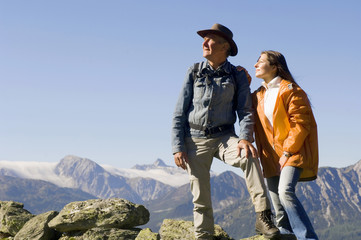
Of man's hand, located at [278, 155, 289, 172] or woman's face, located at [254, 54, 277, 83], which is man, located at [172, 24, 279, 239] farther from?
man's hand, located at [278, 155, 289, 172]

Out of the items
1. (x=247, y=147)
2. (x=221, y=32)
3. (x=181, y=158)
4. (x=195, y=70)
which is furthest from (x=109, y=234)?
(x=221, y=32)

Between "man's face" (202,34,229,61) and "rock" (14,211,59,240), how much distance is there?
8.52 m

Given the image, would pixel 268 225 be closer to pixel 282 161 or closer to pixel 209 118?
pixel 282 161

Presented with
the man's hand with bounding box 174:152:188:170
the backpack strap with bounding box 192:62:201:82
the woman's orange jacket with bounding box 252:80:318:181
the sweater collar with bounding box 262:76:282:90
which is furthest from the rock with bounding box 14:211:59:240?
the sweater collar with bounding box 262:76:282:90

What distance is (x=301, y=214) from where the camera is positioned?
8352 millimetres

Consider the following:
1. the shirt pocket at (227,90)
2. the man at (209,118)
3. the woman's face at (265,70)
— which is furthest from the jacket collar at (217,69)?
the woman's face at (265,70)

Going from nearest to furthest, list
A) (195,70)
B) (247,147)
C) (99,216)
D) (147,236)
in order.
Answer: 1. (247,147)
2. (195,70)
3. (147,236)
4. (99,216)

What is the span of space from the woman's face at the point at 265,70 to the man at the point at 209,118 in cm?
35

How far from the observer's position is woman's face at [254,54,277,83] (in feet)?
30.5

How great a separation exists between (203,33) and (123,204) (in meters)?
6.84

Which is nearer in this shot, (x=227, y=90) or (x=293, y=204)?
(x=293, y=204)

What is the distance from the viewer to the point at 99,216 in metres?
13.5

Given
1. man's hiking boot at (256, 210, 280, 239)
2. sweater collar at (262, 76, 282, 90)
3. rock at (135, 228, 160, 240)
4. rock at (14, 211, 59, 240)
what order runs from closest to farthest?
1. man's hiking boot at (256, 210, 280, 239)
2. sweater collar at (262, 76, 282, 90)
3. rock at (135, 228, 160, 240)
4. rock at (14, 211, 59, 240)

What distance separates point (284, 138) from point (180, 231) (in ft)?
16.3
